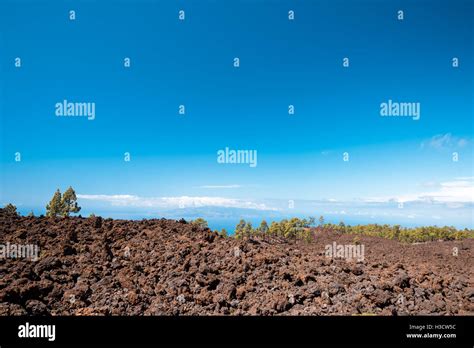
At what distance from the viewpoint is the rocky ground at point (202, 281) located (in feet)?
37.6

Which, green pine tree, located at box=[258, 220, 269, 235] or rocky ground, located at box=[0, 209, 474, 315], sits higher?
rocky ground, located at box=[0, 209, 474, 315]

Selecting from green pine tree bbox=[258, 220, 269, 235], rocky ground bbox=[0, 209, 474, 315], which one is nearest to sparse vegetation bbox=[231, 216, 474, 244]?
green pine tree bbox=[258, 220, 269, 235]

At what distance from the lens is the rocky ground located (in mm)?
11469

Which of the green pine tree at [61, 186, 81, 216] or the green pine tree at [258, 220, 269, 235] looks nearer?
the green pine tree at [61, 186, 81, 216]
